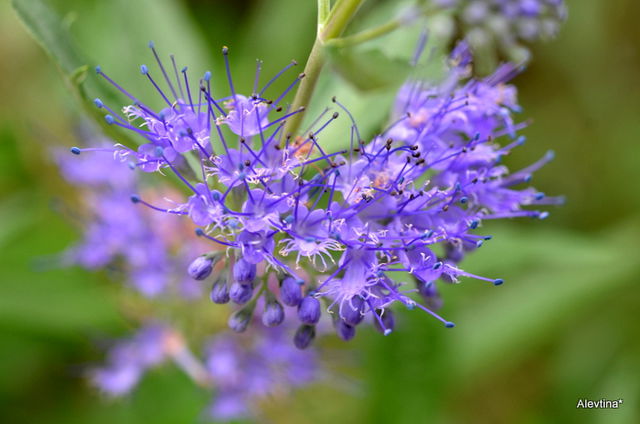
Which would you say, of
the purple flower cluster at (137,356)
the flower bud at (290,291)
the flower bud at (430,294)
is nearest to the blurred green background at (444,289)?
the purple flower cluster at (137,356)

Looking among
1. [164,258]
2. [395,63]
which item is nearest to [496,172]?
[395,63]

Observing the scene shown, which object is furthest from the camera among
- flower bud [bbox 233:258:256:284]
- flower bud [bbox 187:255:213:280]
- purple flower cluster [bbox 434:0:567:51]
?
purple flower cluster [bbox 434:0:567:51]

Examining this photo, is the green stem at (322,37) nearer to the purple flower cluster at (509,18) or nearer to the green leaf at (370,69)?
the green leaf at (370,69)

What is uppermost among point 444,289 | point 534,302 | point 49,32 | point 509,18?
point 509,18

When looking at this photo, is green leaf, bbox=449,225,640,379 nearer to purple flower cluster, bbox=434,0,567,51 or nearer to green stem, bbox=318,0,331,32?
purple flower cluster, bbox=434,0,567,51

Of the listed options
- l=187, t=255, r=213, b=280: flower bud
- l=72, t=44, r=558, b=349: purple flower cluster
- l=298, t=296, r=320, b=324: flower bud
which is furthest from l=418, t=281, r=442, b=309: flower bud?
l=187, t=255, r=213, b=280: flower bud

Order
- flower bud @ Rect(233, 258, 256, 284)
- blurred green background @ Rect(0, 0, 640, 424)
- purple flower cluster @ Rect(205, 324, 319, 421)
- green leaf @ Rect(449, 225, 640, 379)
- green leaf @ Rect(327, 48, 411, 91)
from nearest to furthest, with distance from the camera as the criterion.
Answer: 1. flower bud @ Rect(233, 258, 256, 284)
2. green leaf @ Rect(327, 48, 411, 91)
3. purple flower cluster @ Rect(205, 324, 319, 421)
4. blurred green background @ Rect(0, 0, 640, 424)
5. green leaf @ Rect(449, 225, 640, 379)

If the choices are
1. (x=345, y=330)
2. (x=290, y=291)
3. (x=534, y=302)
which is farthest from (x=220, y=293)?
(x=534, y=302)

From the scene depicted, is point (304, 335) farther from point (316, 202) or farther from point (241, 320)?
point (316, 202)
